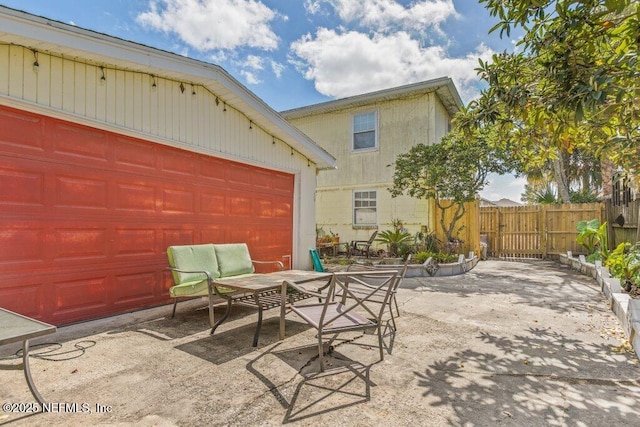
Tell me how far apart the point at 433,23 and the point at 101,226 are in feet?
30.8

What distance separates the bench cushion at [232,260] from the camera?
5371 mm

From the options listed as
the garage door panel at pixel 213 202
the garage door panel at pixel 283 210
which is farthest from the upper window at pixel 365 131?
the garage door panel at pixel 213 202

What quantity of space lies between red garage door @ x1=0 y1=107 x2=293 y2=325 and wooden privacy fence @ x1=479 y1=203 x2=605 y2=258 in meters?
10.5

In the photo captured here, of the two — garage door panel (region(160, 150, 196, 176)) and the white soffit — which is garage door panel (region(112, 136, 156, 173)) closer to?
garage door panel (region(160, 150, 196, 176))

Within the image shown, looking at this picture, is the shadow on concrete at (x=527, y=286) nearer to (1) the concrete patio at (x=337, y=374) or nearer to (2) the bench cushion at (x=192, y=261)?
(1) the concrete patio at (x=337, y=374)

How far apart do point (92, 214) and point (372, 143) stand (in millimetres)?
9587

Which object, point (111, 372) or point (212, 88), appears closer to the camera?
point (111, 372)

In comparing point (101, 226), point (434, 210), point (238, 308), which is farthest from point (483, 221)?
point (101, 226)

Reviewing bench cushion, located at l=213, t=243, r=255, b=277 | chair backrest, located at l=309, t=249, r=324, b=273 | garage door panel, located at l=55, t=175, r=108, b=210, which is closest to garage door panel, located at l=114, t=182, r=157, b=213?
garage door panel, located at l=55, t=175, r=108, b=210

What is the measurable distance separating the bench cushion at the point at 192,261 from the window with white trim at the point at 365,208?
25.6 ft

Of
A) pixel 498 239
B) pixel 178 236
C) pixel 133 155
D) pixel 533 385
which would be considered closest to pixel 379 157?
pixel 498 239

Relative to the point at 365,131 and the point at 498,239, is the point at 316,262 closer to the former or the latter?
the point at 365,131

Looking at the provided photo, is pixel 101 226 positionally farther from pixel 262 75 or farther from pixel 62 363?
pixel 262 75

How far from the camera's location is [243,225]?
6.69 meters
